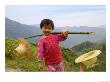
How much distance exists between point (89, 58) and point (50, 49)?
213mm

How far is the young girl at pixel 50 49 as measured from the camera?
5.81 feet

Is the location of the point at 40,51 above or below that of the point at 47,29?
below

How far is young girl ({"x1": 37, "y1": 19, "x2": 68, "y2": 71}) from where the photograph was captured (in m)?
1.77

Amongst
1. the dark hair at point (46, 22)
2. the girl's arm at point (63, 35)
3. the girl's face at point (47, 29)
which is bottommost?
the girl's arm at point (63, 35)

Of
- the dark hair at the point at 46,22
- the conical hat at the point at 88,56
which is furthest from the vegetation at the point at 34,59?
the dark hair at the point at 46,22

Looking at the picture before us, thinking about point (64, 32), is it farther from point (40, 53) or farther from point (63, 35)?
point (40, 53)

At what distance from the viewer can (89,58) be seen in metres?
1.79

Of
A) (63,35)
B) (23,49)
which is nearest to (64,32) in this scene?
(63,35)

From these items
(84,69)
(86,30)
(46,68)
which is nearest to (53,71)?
(46,68)

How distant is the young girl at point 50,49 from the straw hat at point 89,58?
0.10m

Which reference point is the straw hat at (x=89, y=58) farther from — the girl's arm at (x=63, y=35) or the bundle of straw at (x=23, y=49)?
the bundle of straw at (x=23, y=49)
